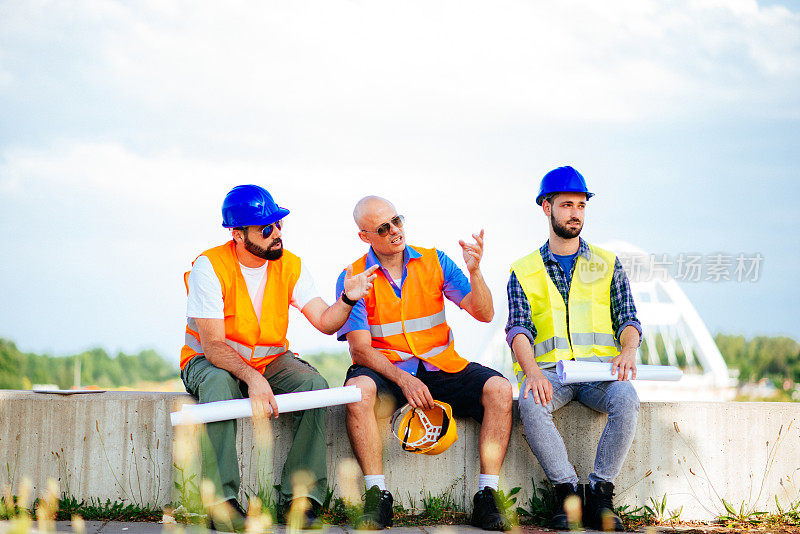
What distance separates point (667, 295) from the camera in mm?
27078

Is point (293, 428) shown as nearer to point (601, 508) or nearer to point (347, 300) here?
point (347, 300)

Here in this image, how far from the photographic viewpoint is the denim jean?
4.39 m

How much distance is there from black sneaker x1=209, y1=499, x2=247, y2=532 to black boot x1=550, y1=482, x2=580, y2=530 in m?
1.66

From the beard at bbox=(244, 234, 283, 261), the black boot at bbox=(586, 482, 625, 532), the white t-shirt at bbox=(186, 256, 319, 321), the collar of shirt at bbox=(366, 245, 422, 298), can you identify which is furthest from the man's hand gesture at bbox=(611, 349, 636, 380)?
the beard at bbox=(244, 234, 283, 261)

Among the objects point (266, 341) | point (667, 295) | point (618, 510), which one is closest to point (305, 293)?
point (266, 341)

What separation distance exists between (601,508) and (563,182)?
1.86 metres

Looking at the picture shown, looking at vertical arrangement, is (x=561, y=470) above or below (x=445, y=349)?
below

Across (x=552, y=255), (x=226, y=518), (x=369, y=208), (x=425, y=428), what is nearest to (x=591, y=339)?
(x=552, y=255)

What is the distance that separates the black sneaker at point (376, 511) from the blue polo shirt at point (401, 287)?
0.73m

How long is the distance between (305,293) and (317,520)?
127cm

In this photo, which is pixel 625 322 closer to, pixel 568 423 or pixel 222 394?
pixel 568 423

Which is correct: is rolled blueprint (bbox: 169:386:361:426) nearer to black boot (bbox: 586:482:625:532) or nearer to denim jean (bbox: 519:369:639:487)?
denim jean (bbox: 519:369:639:487)

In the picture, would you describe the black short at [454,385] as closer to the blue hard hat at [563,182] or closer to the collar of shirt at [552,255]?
the collar of shirt at [552,255]

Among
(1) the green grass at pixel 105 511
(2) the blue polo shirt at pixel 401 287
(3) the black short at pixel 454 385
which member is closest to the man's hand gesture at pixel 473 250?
(2) the blue polo shirt at pixel 401 287
